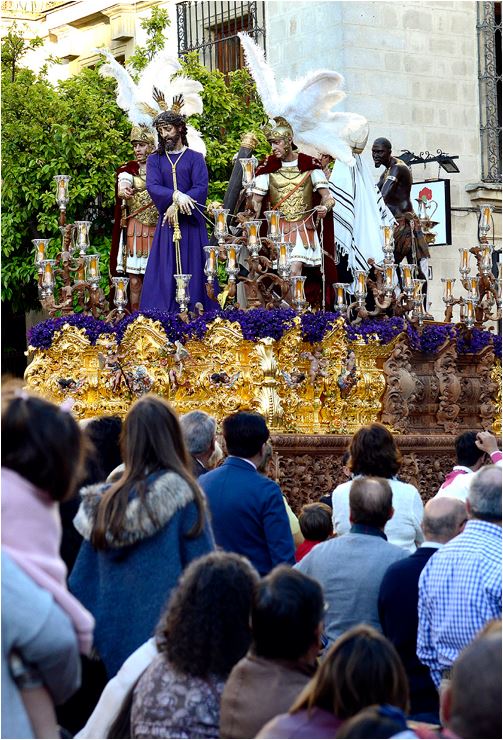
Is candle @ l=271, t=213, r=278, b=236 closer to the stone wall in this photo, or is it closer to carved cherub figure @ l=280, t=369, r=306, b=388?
carved cherub figure @ l=280, t=369, r=306, b=388

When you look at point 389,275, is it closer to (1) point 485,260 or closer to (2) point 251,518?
(1) point 485,260

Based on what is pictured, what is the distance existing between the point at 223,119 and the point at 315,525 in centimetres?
1557

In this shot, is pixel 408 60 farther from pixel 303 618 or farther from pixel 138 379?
pixel 303 618

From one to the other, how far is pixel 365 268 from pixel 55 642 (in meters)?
11.1

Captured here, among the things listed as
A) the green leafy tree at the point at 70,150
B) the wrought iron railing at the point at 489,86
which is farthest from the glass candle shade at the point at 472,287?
the wrought iron railing at the point at 489,86

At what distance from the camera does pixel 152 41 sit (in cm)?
2278

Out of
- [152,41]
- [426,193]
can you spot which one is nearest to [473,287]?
[426,193]

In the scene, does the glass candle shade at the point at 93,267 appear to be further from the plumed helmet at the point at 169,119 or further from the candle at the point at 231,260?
the candle at the point at 231,260

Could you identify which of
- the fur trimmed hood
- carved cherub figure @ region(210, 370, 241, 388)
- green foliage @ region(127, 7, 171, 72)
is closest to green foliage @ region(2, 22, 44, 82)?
green foliage @ region(127, 7, 171, 72)

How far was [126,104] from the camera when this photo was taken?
15.3 metres

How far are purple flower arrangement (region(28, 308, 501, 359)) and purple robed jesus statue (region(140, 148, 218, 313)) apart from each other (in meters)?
0.76

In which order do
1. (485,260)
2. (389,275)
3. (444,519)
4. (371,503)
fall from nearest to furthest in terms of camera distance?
(444,519), (371,503), (389,275), (485,260)

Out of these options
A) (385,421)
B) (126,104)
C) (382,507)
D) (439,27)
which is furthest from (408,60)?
(382,507)

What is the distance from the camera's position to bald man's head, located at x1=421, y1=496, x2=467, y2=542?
5.79m
